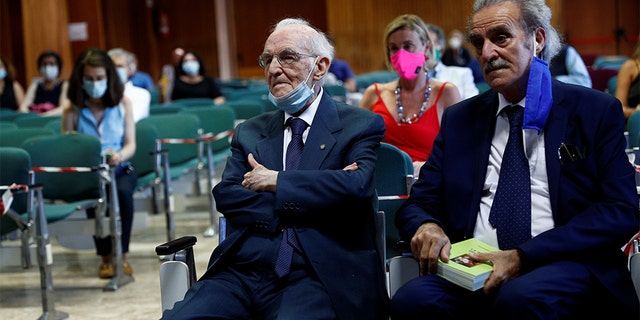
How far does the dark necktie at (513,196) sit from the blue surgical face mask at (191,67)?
739 centimetres

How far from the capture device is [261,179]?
2.75 m

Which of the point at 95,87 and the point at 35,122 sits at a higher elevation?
the point at 95,87

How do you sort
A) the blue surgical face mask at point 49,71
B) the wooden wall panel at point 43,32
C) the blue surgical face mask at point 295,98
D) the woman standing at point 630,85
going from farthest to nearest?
1. the wooden wall panel at point 43,32
2. the blue surgical face mask at point 49,71
3. the woman standing at point 630,85
4. the blue surgical face mask at point 295,98

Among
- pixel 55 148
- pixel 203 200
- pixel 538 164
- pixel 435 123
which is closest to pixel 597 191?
pixel 538 164

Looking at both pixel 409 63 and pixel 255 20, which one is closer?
pixel 409 63

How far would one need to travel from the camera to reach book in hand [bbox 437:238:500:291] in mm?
2307

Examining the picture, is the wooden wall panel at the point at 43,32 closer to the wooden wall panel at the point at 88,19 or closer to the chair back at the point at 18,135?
the wooden wall panel at the point at 88,19

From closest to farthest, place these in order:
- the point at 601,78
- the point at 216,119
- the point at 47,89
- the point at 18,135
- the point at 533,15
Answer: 1. the point at 533,15
2. the point at 18,135
3. the point at 216,119
4. the point at 601,78
5. the point at 47,89

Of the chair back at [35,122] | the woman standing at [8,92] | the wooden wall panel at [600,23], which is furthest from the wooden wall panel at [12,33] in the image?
the wooden wall panel at [600,23]

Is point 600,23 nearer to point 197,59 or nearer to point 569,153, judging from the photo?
point 197,59

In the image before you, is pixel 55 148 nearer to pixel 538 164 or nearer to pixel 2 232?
pixel 2 232

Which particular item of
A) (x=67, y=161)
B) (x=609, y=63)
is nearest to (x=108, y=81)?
(x=67, y=161)

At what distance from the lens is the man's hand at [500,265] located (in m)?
2.33

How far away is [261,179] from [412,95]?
180cm
